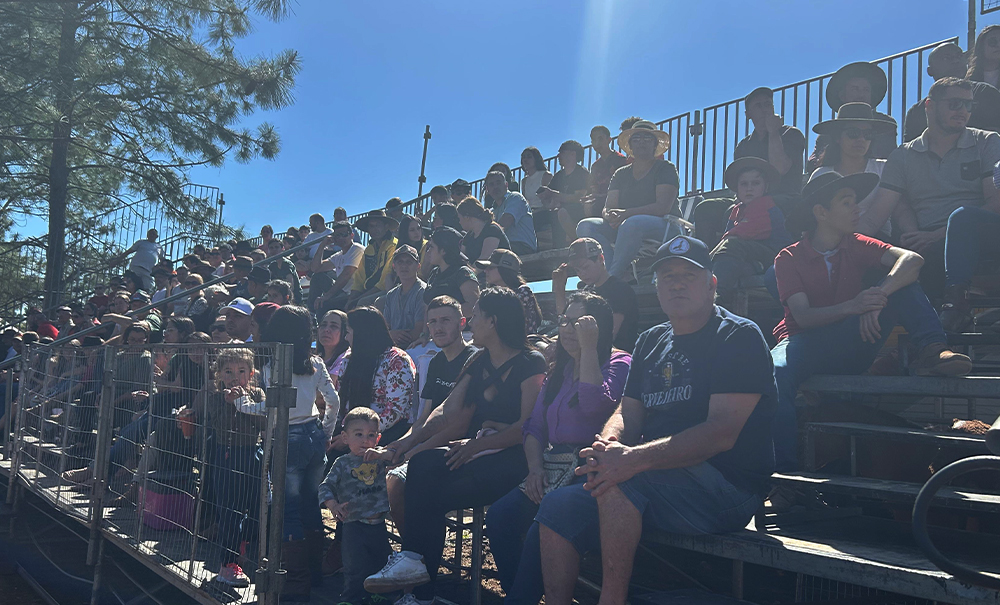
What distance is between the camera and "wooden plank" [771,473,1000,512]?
2.87 metres

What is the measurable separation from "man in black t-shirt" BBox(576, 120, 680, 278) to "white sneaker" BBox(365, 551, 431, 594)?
361cm

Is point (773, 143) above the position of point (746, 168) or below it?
above

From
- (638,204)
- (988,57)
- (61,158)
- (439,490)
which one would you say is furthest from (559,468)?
(61,158)

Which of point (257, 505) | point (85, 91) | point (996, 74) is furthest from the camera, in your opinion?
point (85, 91)

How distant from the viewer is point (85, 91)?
46.3ft

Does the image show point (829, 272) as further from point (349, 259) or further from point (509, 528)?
point (349, 259)

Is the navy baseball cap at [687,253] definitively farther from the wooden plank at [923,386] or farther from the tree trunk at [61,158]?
the tree trunk at [61,158]

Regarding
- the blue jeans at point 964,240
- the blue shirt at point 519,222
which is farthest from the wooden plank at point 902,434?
the blue shirt at point 519,222

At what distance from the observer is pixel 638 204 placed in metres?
7.36

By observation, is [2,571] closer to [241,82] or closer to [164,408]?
[164,408]

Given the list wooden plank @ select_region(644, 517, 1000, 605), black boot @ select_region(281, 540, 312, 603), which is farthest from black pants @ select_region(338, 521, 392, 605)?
wooden plank @ select_region(644, 517, 1000, 605)

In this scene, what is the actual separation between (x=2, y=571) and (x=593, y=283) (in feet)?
18.1

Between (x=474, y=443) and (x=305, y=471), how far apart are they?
133 centimetres

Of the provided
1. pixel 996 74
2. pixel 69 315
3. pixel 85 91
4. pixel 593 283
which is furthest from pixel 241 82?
pixel 996 74
